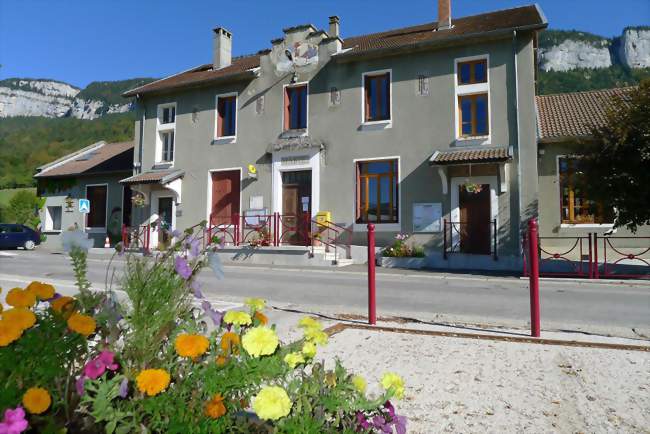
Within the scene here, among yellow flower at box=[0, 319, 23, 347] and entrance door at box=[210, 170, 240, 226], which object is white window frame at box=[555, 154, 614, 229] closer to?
entrance door at box=[210, 170, 240, 226]

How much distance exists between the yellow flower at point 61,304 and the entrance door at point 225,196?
54.1 feet

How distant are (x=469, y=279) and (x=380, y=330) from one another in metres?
6.51

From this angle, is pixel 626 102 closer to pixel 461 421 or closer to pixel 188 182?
pixel 461 421

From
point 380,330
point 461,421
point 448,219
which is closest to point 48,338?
point 461,421

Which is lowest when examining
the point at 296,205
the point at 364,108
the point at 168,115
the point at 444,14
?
the point at 296,205

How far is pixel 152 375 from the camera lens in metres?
1.60

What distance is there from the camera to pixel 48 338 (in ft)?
5.54

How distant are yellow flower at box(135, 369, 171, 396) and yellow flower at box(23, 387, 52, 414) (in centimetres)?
28

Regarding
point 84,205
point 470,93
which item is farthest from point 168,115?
point 470,93

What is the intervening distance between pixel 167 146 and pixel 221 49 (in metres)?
5.22

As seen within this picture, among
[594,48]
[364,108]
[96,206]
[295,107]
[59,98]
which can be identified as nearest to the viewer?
[364,108]

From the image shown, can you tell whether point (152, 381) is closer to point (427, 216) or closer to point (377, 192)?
point (427, 216)

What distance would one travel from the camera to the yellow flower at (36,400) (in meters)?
1.47

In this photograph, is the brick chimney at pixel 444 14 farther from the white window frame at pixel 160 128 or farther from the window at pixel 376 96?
the white window frame at pixel 160 128
